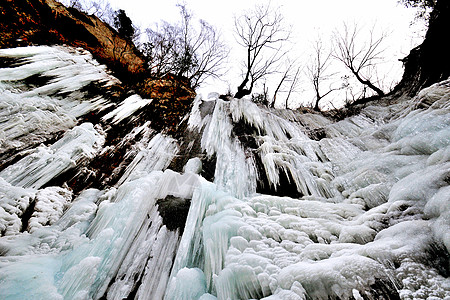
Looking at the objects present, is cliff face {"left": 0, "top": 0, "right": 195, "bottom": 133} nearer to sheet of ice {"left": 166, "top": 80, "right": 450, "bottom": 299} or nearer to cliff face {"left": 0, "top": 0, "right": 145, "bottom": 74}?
cliff face {"left": 0, "top": 0, "right": 145, "bottom": 74}

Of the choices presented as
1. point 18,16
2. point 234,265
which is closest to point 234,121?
point 234,265

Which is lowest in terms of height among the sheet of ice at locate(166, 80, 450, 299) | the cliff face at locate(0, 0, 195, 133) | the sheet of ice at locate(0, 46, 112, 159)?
the sheet of ice at locate(166, 80, 450, 299)

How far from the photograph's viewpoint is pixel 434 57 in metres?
5.09

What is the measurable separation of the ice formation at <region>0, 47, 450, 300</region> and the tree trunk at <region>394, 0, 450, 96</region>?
208cm

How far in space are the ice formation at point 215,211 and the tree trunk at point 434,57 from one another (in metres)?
2.08

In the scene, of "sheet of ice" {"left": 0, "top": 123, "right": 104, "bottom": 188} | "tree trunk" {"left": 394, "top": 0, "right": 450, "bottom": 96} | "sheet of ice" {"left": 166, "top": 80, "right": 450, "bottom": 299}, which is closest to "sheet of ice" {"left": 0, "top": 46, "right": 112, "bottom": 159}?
"sheet of ice" {"left": 0, "top": 123, "right": 104, "bottom": 188}

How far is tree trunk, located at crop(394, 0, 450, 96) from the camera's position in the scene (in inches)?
185

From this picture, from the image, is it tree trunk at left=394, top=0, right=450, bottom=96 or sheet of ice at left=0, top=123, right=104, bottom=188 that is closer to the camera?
sheet of ice at left=0, top=123, right=104, bottom=188

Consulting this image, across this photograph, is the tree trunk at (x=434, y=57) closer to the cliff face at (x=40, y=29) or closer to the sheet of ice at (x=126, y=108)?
the sheet of ice at (x=126, y=108)

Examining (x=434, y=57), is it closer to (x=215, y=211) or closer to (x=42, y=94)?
(x=215, y=211)

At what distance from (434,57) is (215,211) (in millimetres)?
7376

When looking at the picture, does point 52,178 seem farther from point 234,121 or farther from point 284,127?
point 284,127

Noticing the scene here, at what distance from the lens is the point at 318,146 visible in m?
4.28

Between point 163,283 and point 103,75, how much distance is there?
5.47m
